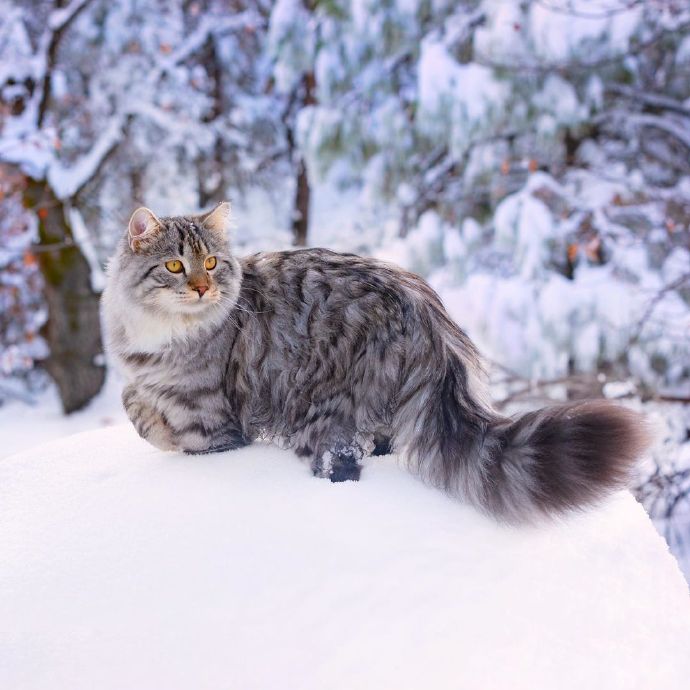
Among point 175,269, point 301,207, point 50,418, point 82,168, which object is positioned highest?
point 175,269

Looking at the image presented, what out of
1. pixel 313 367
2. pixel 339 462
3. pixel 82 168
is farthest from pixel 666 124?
pixel 82 168

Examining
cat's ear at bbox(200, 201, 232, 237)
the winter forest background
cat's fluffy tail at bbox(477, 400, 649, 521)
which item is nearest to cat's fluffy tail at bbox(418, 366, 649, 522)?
cat's fluffy tail at bbox(477, 400, 649, 521)

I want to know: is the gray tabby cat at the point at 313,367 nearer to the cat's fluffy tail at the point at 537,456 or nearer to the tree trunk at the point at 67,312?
the cat's fluffy tail at the point at 537,456

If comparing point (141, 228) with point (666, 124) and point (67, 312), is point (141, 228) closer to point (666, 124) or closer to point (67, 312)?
point (666, 124)

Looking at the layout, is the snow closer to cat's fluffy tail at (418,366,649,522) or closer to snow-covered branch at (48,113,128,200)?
snow-covered branch at (48,113,128,200)

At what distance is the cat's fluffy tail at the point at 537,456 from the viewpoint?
5.77ft

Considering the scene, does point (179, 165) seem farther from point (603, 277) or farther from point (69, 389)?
point (603, 277)

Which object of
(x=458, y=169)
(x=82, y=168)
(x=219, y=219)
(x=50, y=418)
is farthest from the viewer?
(x=50, y=418)

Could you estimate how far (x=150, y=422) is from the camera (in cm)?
235

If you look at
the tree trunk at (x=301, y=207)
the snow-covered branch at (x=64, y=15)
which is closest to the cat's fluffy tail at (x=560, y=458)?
the snow-covered branch at (x=64, y=15)

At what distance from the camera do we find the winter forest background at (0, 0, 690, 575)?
A: 17.0 ft

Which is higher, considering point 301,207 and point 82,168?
point 82,168

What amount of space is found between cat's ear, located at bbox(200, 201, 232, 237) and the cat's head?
71mm

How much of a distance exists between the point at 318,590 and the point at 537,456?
0.63m
